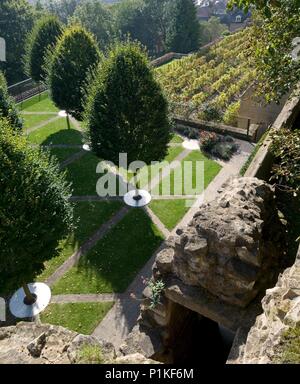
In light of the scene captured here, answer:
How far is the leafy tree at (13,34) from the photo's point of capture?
49.2m

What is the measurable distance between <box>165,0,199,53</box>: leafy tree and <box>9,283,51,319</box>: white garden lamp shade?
5590cm

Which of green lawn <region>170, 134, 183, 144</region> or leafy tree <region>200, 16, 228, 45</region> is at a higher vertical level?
leafy tree <region>200, 16, 228, 45</region>

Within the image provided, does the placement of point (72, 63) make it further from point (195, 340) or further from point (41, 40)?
point (195, 340)

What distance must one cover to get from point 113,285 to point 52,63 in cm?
1914

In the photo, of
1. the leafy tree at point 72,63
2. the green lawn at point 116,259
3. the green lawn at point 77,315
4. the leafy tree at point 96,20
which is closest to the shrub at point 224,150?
the green lawn at point 116,259

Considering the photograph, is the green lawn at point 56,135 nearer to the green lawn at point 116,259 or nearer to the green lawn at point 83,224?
the green lawn at point 83,224

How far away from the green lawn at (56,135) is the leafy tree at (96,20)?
37.7m

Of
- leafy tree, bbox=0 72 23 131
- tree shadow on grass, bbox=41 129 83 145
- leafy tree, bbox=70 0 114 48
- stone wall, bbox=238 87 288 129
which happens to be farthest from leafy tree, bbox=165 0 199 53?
leafy tree, bbox=0 72 23 131

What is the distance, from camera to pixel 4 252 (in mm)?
12219

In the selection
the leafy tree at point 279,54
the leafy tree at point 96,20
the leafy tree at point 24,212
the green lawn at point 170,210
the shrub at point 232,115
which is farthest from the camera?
the leafy tree at point 96,20

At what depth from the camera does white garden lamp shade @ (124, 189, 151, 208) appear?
854 inches

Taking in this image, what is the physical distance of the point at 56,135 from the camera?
102ft

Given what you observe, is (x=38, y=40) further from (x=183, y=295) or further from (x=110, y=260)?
(x=183, y=295)

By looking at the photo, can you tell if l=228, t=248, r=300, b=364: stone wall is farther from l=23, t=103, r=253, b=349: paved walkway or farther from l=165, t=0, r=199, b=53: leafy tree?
l=165, t=0, r=199, b=53: leafy tree
